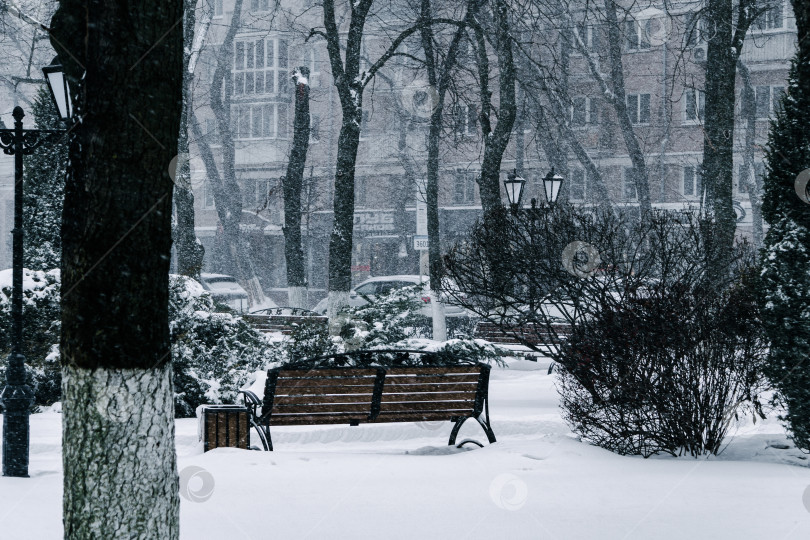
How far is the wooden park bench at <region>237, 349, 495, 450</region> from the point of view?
26.1 feet

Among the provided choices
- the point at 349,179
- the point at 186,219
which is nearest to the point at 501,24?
the point at 349,179

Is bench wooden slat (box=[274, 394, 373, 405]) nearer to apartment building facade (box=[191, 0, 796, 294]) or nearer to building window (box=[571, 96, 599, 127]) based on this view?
apartment building facade (box=[191, 0, 796, 294])

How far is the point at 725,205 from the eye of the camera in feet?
48.6

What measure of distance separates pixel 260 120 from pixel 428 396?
3767 centimetres

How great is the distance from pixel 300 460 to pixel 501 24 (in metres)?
10.7

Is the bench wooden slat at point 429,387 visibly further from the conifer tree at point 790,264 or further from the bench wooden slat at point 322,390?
the conifer tree at point 790,264

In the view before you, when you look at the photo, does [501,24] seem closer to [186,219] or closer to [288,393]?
[186,219]

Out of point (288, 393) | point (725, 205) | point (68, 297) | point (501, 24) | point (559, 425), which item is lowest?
point (559, 425)

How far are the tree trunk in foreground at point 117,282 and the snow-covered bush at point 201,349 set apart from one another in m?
7.31

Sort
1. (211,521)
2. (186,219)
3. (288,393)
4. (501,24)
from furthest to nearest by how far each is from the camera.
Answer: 1. (186,219)
2. (501,24)
3. (288,393)
4. (211,521)

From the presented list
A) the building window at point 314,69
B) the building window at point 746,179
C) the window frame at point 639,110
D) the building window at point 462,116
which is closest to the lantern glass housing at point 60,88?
the building window at point 462,116

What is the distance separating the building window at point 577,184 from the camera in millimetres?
40156

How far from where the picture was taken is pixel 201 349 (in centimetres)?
1198

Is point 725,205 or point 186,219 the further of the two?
point 186,219
